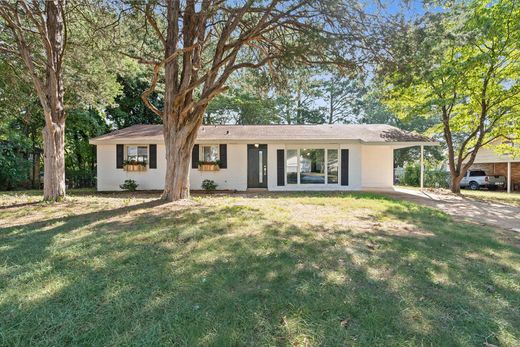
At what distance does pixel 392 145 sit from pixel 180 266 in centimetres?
1277

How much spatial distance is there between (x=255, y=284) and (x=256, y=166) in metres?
10.9

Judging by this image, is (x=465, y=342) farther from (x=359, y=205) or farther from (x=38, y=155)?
(x=38, y=155)

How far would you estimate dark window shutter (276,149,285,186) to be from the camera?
1366 cm

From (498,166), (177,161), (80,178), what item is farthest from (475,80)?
(80,178)

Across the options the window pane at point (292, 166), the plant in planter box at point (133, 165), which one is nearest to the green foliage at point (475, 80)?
the window pane at point (292, 166)

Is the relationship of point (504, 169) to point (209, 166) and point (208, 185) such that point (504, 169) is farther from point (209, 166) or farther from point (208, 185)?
point (208, 185)

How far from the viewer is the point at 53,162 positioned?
889 cm

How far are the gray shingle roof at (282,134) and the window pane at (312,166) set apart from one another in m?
0.73

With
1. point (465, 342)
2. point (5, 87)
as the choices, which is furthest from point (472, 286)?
point (5, 87)

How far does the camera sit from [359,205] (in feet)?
28.7

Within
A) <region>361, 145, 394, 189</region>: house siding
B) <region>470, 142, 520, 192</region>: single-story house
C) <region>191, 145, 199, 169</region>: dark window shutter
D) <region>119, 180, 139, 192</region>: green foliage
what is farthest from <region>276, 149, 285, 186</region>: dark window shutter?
<region>470, 142, 520, 192</region>: single-story house

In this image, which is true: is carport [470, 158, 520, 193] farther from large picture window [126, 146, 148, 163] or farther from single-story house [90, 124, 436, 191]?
large picture window [126, 146, 148, 163]

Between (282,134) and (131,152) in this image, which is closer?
(131,152)

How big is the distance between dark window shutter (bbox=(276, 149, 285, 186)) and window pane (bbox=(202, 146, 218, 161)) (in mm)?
3036
